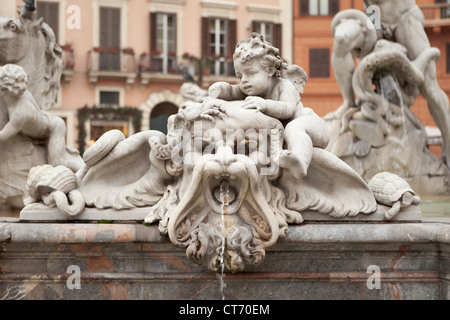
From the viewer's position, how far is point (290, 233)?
108 inches

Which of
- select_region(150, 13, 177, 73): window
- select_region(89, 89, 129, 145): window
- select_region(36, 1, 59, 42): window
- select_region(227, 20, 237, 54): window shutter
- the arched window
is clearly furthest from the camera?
select_region(227, 20, 237, 54): window shutter

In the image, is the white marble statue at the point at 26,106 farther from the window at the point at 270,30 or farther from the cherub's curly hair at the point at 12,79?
the window at the point at 270,30

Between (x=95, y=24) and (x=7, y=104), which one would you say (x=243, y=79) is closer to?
(x=7, y=104)

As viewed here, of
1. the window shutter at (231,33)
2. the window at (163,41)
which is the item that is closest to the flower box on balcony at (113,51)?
the window at (163,41)

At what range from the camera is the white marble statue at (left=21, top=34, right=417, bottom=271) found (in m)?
2.64

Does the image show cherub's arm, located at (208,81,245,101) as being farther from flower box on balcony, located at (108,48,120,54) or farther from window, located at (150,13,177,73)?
window, located at (150,13,177,73)

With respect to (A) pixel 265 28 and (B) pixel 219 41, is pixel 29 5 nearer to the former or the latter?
(B) pixel 219 41

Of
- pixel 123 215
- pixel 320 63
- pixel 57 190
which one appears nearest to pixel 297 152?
pixel 123 215

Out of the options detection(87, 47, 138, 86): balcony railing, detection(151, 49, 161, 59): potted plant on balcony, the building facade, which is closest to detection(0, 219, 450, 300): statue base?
the building facade

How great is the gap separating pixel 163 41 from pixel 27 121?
75.0ft

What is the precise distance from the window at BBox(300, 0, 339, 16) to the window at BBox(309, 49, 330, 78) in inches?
69.5

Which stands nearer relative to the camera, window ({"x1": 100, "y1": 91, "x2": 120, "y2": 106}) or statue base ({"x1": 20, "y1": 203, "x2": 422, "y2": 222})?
statue base ({"x1": 20, "y1": 203, "x2": 422, "y2": 222})

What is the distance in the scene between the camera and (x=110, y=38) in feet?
84.9

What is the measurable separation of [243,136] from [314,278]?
26.4 inches
